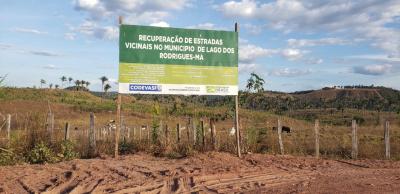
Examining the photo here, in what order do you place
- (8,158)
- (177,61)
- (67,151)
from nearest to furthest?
(8,158) → (67,151) → (177,61)

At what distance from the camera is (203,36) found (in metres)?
13.4

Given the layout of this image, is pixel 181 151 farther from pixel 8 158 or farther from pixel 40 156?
pixel 8 158

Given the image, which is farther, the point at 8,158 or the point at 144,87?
the point at 144,87

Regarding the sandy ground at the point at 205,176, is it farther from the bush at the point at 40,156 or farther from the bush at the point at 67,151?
the bush at the point at 67,151

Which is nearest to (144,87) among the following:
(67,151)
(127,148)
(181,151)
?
(181,151)

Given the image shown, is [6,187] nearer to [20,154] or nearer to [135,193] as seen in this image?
[135,193]

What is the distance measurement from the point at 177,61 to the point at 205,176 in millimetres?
4250

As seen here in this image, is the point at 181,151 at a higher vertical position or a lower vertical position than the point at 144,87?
lower

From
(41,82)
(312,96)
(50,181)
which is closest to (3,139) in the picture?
(50,181)

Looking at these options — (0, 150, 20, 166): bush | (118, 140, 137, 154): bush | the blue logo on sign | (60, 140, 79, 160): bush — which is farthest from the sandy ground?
the blue logo on sign

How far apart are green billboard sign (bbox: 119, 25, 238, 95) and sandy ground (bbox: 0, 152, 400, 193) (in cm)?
189

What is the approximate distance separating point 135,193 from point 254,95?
30.8 ft

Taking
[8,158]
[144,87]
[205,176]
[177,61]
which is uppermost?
[177,61]

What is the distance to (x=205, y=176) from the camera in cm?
991
